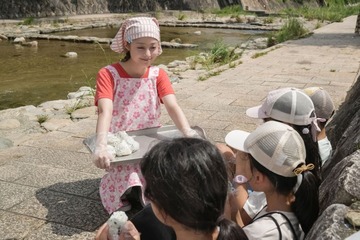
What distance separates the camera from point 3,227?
239 cm

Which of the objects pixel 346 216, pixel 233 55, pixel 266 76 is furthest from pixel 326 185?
pixel 233 55

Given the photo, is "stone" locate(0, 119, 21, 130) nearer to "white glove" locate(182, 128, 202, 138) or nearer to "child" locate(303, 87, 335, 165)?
"white glove" locate(182, 128, 202, 138)

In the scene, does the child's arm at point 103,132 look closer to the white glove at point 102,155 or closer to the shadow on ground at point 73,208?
the white glove at point 102,155

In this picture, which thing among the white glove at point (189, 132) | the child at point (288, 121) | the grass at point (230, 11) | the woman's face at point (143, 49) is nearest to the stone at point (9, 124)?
the woman's face at point (143, 49)

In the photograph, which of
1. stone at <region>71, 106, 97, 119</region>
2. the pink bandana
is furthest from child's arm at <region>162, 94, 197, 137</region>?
stone at <region>71, 106, 97, 119</region>

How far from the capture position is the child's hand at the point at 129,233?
5.13ft

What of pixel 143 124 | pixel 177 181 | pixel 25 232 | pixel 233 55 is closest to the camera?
pixel 177 181

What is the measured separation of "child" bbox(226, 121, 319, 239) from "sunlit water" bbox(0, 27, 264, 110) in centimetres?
477

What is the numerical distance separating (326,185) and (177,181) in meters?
0.91

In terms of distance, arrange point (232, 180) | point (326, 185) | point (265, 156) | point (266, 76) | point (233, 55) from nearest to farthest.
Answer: point (265, 156) < point (326, 185) < point (232, 180) < point (266, 76) < point (233, 55)

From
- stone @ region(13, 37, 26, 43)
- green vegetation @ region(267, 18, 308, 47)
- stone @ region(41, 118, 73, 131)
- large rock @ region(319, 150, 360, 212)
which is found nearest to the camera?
large rock @ region(319, 150, 360, 212)

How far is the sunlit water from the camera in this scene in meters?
6.90

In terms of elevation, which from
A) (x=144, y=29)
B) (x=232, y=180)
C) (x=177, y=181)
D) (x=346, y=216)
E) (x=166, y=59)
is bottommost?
(x=166, y=59)

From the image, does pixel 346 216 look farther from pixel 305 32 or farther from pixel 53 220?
pixel 305 32
